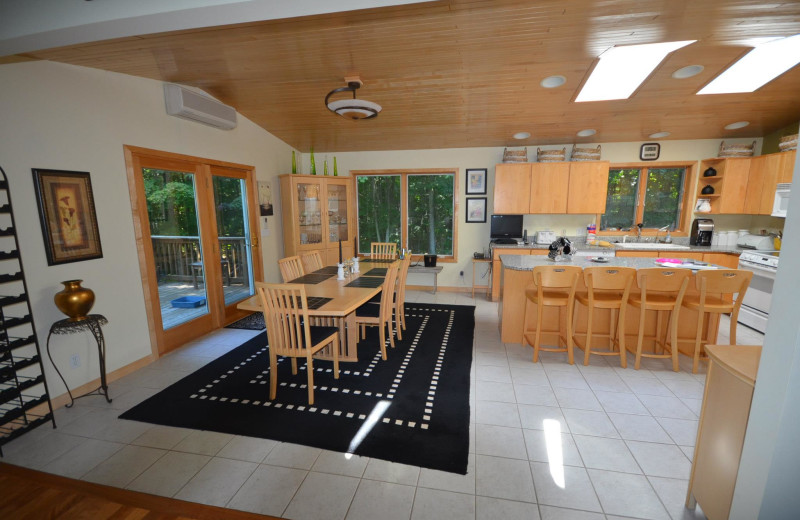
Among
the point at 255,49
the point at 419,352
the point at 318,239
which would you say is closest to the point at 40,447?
the point at 419,352

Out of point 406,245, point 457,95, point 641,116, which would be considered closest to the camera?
point 457,95

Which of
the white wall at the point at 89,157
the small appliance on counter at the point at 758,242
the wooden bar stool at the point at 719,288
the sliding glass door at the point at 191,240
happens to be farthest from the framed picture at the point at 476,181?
the white wall at the point at 89,157

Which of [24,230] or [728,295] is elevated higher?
[24,230]

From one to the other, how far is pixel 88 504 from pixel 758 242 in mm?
6967

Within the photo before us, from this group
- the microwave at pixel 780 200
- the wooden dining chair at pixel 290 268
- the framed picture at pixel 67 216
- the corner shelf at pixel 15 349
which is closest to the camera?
the corner shelf at pixel 15 349

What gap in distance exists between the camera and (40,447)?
2.07 metres

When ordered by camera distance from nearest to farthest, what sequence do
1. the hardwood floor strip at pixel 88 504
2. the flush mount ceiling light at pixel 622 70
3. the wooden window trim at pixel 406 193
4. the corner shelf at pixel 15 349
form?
the hardwood floor strip at pixel 88 504 < the corner shelf at pixel 15 349 < the flush mount ceiling light at pixel 622 70 < the wooden window trim at pixel 406 193

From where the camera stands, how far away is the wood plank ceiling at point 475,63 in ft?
7.64

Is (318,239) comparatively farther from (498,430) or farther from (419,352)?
(498,430)

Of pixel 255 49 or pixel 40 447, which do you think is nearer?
pixel 40 447

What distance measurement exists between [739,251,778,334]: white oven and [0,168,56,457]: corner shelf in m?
6.62

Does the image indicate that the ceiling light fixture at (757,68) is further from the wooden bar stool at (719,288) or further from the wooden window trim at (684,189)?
the wooden bar stool at (719,288)

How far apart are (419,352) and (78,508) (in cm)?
249

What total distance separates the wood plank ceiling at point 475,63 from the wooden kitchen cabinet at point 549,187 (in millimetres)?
461
